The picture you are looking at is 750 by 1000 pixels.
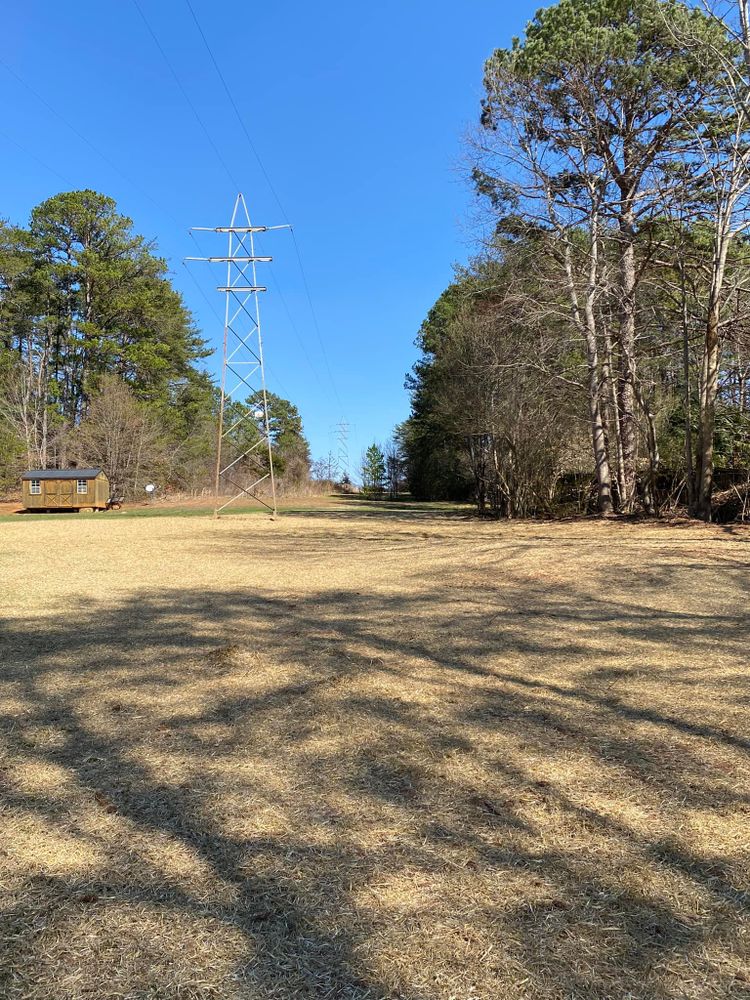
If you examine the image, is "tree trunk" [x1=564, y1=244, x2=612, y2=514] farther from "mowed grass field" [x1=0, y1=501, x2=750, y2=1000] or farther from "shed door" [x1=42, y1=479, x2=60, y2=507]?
"shed door" [x1=42, y1=479, x2=60, y2=507]

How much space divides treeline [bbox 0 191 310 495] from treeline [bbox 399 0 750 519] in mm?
17417

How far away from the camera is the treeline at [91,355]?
101 ft

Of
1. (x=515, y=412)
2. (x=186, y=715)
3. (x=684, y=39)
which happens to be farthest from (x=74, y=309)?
(x=186, y=715)

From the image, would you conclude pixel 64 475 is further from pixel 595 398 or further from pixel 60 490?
pixel 595 398

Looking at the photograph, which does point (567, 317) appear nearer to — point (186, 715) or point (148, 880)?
point (186, 715)

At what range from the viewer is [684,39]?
11055mm

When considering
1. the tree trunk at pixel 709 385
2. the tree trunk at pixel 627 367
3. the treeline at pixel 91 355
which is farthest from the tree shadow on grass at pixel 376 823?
the treeline at pixel 91 355

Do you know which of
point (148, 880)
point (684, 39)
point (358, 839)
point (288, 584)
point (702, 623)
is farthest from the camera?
point (684, 39)

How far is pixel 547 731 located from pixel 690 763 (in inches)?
22.9

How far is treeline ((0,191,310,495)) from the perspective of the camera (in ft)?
101

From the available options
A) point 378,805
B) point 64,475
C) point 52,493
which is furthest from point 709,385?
point 52,493

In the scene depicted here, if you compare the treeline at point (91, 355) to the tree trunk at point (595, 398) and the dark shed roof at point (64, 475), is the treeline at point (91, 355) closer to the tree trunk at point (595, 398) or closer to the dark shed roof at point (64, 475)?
the dark shed roof at point (64, 475)

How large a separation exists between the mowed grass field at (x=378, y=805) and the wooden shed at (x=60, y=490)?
873 inches

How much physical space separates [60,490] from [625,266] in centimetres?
2274
